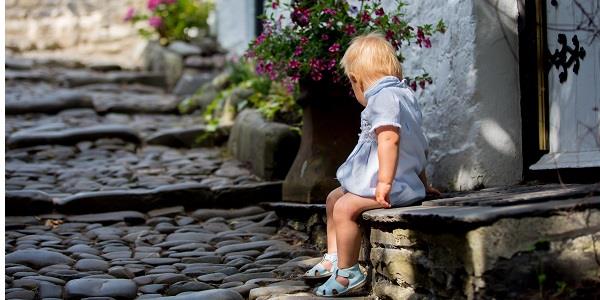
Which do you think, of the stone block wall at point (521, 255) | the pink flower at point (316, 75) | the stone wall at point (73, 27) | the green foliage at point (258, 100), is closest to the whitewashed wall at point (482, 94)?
the pink flower at point (316, 75)

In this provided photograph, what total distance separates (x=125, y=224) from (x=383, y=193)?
8.06ft

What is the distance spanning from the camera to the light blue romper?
3438mm

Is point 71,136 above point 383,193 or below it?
above

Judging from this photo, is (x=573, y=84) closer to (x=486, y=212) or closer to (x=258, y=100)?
(x=486, y=212)

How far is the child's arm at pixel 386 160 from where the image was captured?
3.34m

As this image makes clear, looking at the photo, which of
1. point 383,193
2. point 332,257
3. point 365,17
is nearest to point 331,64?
point 365,17

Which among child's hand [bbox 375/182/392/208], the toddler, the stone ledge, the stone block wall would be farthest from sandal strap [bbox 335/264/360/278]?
the stone block wall

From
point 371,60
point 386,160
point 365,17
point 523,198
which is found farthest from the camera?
point 365,17

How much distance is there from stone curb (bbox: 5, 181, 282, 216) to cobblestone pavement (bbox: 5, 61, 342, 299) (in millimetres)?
21

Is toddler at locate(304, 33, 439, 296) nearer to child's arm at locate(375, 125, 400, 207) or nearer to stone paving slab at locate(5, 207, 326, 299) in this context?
child's arm at locate(375, 125, 400, 207)

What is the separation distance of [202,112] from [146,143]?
1662 millimetres

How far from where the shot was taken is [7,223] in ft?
16.9

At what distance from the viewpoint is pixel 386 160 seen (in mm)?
3340

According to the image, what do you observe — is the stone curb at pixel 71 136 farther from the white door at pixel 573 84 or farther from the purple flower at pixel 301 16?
the white door at pixel 573 84
